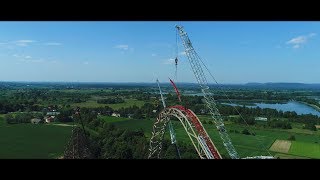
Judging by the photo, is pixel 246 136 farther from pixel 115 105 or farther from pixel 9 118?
pixel 9 118

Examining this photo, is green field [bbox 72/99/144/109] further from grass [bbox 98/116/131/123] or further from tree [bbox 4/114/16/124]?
tree [bbox 4/114/16/124]

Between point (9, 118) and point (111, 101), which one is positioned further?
point (111, 101)

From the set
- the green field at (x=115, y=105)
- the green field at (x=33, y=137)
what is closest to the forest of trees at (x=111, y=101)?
the green field at (x=115, y=105)

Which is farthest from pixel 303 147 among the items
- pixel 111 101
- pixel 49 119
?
pixel 49 119

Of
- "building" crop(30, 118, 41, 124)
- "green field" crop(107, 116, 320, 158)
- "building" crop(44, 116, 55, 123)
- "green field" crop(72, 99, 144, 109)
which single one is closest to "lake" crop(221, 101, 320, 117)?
"green field" crop(107, 116, 320, 158)

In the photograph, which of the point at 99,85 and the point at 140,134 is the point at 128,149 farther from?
the point at 99,85
